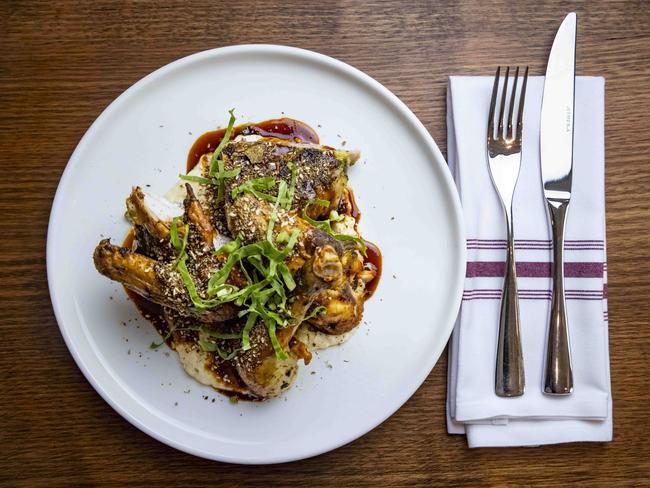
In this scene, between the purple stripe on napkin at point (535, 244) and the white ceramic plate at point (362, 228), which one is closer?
the white ceramic plate at point (362, 228)

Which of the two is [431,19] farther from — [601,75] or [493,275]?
[493,275]

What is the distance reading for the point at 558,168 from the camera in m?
2.76

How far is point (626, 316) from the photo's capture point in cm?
285

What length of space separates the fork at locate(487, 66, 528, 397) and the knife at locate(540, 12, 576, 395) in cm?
13

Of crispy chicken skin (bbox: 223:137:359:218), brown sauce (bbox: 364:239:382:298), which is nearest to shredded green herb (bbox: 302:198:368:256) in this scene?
crispy chicken skin (bbox: 223:137:359:218)

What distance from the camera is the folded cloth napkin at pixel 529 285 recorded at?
8.92 feet

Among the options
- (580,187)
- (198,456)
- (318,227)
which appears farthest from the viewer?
(580,187)

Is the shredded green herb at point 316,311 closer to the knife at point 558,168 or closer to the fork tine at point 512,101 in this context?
the knife at point 558,168

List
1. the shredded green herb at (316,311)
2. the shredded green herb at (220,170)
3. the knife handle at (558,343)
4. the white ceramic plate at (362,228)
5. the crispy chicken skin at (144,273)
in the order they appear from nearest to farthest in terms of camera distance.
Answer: the crispy chicken skin at (144,273), the shredded green herb at (316,311), the shredded green herb at (220,170), the white ceramic plate at (362,228), the knife handle at (558,343)

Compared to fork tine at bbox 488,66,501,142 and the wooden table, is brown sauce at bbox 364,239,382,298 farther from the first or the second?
fork tine at bbox 488,66,501,142

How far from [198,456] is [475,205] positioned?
1650 millimetres

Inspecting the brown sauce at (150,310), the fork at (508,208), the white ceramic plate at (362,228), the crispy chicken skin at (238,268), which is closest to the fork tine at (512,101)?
the fork at (508,208)

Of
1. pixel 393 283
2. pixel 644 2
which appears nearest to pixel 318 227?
pixel 393 283

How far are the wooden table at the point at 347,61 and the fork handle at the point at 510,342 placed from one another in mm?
273
